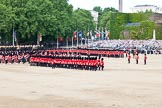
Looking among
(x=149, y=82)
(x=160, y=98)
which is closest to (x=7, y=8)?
(x=149, y=82)

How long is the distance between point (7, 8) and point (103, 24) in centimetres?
9040

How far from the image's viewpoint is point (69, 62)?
142 ft

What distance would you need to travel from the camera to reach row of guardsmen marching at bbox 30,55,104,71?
4119 centimetres

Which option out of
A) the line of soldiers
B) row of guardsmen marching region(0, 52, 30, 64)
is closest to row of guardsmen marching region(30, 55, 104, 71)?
the line of soldiers

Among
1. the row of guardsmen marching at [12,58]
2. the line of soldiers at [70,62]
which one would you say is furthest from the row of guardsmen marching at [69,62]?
the row of guardsmen marching at [12,58]

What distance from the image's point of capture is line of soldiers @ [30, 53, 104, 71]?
4122 centimetres

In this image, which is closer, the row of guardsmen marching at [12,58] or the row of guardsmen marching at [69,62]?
the row of guardsmen marching at [69,62]

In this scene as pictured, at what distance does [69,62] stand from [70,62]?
16 cm

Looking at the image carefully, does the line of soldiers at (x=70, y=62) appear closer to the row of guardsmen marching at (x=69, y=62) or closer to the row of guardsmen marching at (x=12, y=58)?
the row of guardsmen marching at (x=69, y=62)

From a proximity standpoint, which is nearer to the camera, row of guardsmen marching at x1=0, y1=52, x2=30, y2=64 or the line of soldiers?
the line of soldiers

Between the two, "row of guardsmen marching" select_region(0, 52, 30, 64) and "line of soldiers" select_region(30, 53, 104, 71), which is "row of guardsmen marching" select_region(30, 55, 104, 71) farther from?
"row of guardsmen marching" select_region(0, 52, 30, 64)

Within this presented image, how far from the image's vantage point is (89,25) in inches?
5394

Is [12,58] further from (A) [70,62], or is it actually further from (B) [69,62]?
(A) [70,62]

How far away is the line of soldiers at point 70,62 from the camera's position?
4122cm
